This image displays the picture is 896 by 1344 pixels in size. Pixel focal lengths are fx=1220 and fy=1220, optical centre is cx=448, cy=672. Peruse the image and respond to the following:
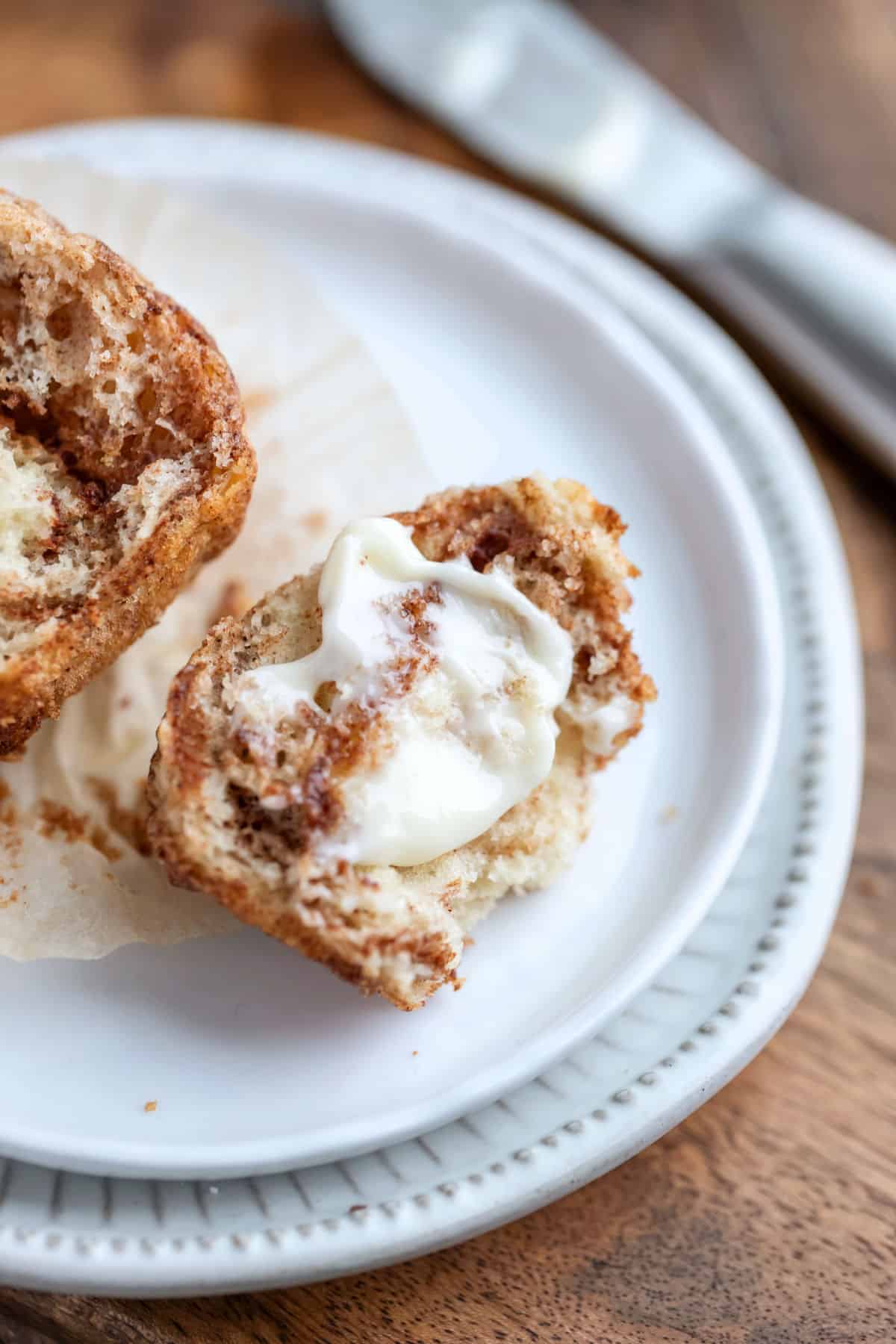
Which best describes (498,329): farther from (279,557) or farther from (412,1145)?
(412,1145)

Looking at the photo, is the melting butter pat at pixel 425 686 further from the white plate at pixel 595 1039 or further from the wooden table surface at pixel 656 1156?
the wooden table surface at pixel 656 1156

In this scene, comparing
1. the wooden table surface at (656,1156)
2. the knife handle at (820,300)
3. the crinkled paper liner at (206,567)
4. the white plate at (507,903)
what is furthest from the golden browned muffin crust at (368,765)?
the knife handle at (820,300)

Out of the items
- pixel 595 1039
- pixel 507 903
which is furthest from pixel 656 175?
pixel 595 1039

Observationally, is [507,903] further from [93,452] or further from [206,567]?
[93,452]

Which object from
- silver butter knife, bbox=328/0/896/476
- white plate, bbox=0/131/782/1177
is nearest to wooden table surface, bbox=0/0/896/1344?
silver butter knife, bbox=328/0/896/476

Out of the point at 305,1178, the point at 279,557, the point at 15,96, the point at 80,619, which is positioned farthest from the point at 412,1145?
the point at 15,96

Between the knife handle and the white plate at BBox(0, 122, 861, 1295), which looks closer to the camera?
the white plate at BBox(0, 122, 861, 1295)

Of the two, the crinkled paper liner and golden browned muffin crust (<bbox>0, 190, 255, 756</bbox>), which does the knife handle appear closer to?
the crinkled paper liner
